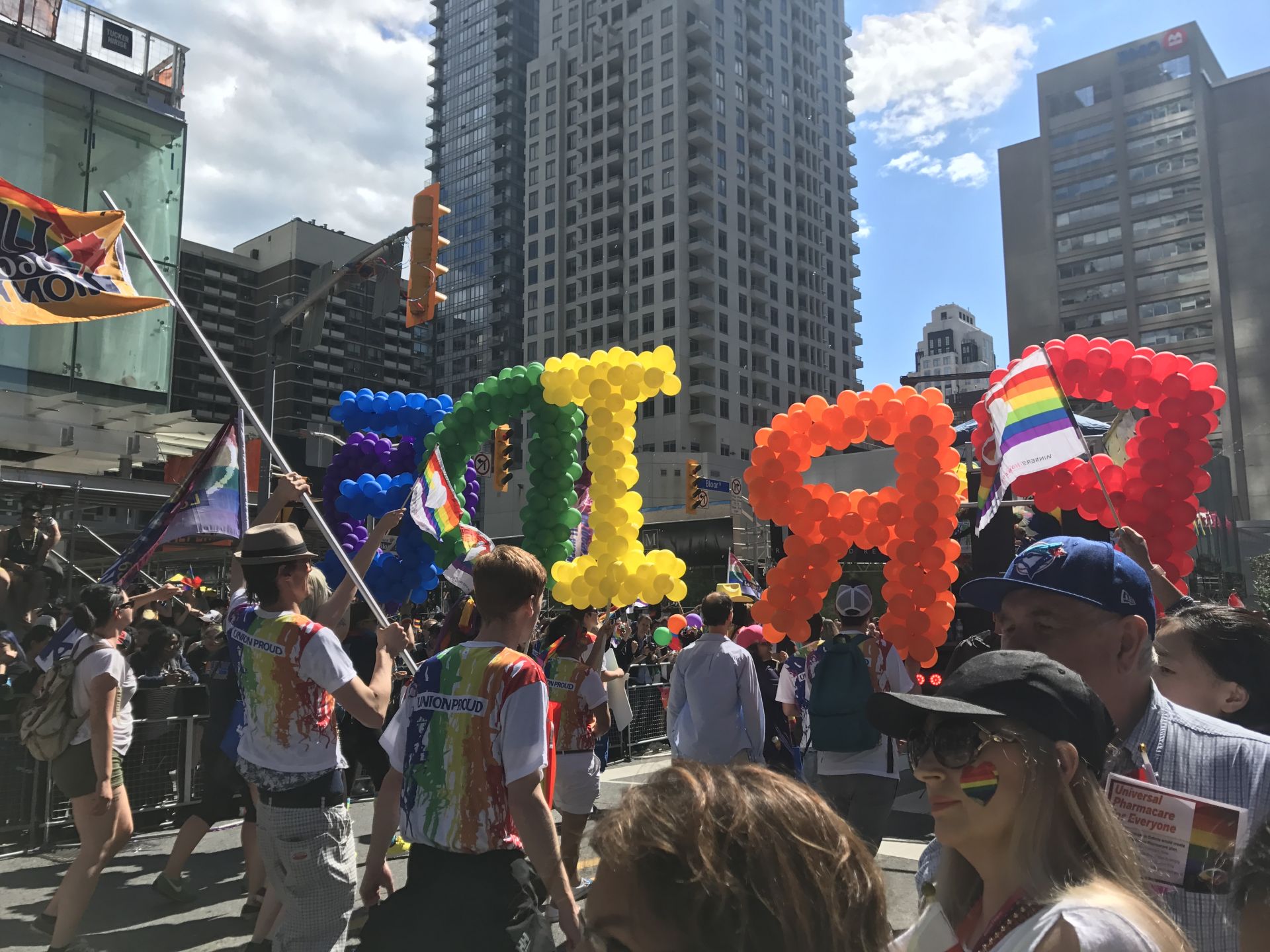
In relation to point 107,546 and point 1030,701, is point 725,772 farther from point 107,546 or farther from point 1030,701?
point 107,546

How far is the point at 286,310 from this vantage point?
1284 centimetres

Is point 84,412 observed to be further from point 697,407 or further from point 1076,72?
point 1076,72

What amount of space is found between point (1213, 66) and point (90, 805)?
101489mm

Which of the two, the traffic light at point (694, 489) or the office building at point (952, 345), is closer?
the traffic light at point (694, 489)

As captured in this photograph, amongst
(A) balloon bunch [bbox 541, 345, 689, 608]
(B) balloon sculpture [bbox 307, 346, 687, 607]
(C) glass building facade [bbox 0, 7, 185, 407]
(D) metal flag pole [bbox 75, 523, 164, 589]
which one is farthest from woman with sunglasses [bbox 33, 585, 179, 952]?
(C) glass building facade [bbox 0, 7, 185, 407]

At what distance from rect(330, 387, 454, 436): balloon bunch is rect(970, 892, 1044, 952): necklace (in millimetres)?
9095

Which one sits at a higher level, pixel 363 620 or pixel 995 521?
pixel 995 521

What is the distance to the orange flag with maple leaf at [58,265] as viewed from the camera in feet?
19.4

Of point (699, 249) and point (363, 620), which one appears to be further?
point (699, 249)

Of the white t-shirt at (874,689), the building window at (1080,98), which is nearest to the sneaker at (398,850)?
the white t-shirt at (874,689)

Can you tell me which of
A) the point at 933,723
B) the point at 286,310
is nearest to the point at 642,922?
the point at 933,723

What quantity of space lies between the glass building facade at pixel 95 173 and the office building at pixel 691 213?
146 ft

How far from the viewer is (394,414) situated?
401 inches

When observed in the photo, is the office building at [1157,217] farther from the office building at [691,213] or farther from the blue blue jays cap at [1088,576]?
the blue blue jays cap at [1088,576]
